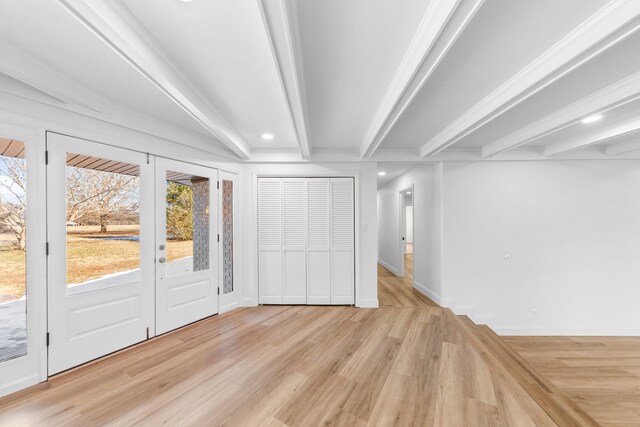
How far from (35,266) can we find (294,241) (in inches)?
103

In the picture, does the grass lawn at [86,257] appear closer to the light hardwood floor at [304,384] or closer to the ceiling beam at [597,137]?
the light hardwood floor at [304,384]

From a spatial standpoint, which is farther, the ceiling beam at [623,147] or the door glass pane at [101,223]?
the ceiling beam at [623,147]

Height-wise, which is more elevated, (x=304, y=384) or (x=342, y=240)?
(x=342, y=240)

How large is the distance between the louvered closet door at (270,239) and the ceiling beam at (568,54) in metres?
2.75

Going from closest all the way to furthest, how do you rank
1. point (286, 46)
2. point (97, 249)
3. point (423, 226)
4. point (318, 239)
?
point (286, 46)
point (97, 249)
point (318, 239)
point (423, 226)

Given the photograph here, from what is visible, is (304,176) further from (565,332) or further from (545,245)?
(565,332)

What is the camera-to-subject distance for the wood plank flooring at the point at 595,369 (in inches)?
86.7

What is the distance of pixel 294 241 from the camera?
3.73 metres

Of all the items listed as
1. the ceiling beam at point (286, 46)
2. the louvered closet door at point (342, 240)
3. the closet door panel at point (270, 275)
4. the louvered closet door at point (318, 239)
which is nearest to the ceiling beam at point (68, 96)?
the ceiling beam at point (286, 46)

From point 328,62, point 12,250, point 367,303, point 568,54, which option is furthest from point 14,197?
point 568,54

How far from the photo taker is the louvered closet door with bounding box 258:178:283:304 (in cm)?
372

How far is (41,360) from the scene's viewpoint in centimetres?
197

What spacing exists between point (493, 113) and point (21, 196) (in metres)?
4.05

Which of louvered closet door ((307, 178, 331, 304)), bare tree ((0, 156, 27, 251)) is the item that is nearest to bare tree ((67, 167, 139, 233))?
bare tree ((0, 156, 27, 251))
